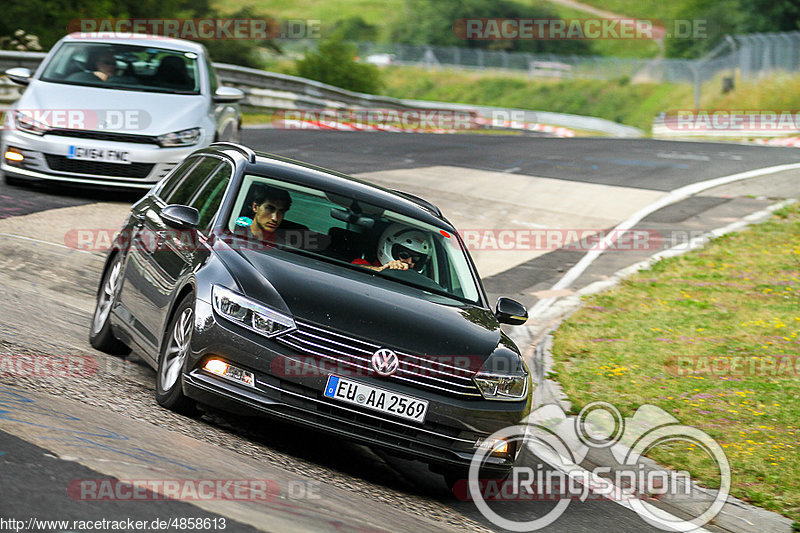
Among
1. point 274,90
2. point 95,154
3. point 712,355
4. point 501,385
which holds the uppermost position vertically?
point 95,154

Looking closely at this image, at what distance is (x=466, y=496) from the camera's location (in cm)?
649

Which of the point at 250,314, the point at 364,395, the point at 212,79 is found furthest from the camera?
the point at 212,79

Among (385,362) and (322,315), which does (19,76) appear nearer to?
(322,315)

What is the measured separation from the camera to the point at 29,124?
1262 centimetres

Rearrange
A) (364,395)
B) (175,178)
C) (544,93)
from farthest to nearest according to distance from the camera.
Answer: (544,93) → (175,178) → (364,395)

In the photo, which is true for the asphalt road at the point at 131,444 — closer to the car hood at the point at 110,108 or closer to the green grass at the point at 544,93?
the car hood at the point at 110,108

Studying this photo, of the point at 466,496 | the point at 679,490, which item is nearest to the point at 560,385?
the point at 679,490

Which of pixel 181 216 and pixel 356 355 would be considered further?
pixel 181 216

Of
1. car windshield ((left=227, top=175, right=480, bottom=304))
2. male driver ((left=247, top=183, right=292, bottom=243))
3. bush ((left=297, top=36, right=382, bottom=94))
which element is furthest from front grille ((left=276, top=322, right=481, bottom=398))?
bush ((left=297, top=36, right=382, bottom=94))

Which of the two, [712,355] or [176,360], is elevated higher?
Answer: [176,360]

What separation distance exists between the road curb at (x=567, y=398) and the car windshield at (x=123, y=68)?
16.8 ft

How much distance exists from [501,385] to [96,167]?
7592 millimetres

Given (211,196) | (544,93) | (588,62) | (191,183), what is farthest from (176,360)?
(544,93)

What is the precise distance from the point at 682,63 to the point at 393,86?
29278 mm
